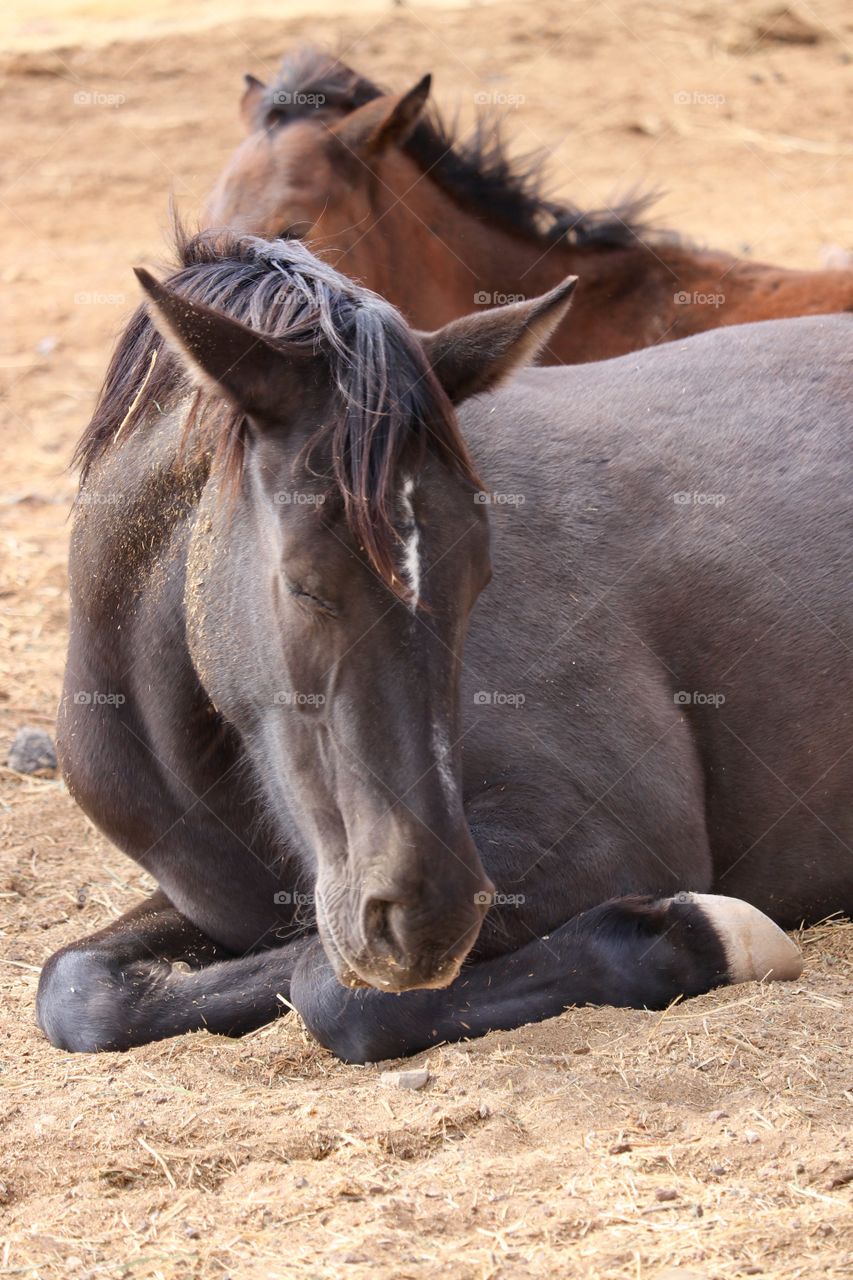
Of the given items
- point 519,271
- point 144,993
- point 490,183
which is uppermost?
point 490,183

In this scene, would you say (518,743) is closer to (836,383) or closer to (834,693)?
(834,693)

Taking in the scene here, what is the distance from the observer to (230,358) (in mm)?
3232

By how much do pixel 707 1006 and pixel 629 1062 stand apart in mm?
369

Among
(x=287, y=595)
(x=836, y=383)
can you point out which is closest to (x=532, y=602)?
(x=287, y=595)

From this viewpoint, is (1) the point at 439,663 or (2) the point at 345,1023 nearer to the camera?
(1) the point at 439,663

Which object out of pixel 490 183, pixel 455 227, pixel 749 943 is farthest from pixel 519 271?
pixel 749 943

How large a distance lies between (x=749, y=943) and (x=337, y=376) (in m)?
1.77

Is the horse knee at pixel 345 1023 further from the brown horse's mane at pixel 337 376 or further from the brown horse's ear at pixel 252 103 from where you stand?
the brown horse's ear at pixel 252 103

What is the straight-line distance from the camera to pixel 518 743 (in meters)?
3.99

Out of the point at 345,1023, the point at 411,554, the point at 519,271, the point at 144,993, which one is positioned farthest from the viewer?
the point at 519,271

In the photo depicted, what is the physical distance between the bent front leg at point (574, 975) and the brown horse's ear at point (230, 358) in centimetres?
136

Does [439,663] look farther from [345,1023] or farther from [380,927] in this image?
[345,1023]

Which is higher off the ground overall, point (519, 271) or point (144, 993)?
point (519, 271)

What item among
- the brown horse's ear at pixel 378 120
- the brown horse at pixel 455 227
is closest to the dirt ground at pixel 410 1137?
the brown horse at pixel 455 227
